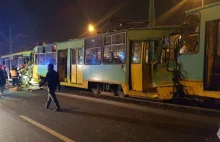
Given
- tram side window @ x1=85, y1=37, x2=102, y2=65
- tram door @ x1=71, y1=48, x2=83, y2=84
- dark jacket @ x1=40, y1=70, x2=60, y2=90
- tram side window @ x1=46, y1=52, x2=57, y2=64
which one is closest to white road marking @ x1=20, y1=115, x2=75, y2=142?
dark jacket @ x1=40, y1=70, x2=60, y2=90

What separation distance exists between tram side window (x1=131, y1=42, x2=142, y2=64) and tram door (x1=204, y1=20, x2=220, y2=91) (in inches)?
147

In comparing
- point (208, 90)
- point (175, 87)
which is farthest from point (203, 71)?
point (175, 87)

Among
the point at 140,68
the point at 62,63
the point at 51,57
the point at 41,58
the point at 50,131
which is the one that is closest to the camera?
the point at 50,131

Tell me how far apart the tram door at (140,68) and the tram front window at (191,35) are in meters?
2.28

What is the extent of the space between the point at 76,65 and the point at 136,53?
6172 mm

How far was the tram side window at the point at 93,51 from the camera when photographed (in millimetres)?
15992

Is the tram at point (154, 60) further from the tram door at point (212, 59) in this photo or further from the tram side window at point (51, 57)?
the tram side window at point (51, 57)

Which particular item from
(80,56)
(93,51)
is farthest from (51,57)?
(93,51)

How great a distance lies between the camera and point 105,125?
8.51 m

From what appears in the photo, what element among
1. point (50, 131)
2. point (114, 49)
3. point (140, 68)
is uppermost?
point (114, 49)

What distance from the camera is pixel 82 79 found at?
1764 centimetres

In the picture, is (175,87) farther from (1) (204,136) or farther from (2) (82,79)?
(2) (82,79)

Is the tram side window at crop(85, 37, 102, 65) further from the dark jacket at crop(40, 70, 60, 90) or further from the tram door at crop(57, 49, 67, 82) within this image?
the dark jacket at crop(40, 70, 60, 90)

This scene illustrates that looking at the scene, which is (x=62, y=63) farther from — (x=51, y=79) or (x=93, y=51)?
(x=51, y=79)
